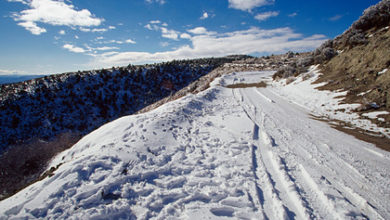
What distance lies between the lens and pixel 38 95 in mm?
20469

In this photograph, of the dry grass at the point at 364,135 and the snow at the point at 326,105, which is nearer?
the dry grass at the point at 364,135

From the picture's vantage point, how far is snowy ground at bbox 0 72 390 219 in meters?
3.01

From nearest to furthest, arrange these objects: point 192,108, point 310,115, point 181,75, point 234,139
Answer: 1. point 234,139
2. point 310,115
3. point 192,108
4. point 181,75

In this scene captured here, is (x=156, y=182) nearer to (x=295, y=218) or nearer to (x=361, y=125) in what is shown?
(x=295, y=218)

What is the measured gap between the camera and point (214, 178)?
12.8 ft

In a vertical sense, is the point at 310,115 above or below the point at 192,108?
below

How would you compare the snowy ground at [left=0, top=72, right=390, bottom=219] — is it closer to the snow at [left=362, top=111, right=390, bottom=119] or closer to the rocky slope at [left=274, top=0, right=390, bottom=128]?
the snow at [left=362, top=111, right=390, bottom=119]

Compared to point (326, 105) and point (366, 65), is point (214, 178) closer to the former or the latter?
point (326, 105)

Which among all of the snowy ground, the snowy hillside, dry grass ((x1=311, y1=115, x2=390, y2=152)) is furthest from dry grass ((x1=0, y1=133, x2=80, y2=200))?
dry grass ((x1=311, y1=115, x2=390, y2=152))

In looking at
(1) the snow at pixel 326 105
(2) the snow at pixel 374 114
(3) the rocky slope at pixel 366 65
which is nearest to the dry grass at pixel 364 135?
(1) the snow at pixel 326 105

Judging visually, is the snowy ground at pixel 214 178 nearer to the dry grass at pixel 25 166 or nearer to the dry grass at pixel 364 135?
the dry grass at pixel 364 135

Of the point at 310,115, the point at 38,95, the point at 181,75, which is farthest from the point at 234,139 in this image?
the point at 181,75

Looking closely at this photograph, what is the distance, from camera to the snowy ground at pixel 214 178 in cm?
301

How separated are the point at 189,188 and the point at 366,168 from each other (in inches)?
180
